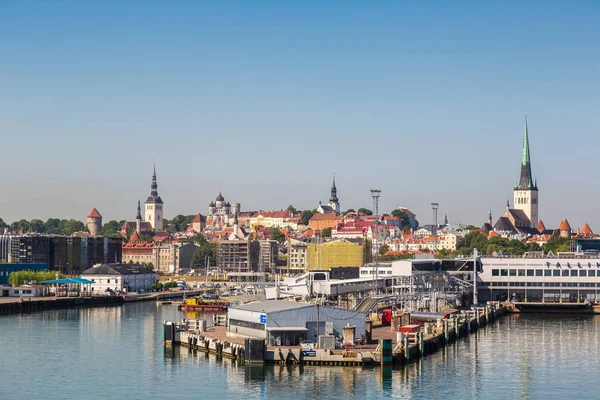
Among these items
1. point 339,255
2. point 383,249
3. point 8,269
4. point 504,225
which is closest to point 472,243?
point 383,249

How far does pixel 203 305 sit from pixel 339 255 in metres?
46.8

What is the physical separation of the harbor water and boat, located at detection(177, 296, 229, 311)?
66.1 ft

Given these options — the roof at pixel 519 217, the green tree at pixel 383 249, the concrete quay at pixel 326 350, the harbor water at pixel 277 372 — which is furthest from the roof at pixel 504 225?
the concrete quay at pixel 326 350

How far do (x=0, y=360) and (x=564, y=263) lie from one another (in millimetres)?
42944

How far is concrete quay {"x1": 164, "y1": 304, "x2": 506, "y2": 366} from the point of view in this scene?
38.0m

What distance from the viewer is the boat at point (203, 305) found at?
7325 cm

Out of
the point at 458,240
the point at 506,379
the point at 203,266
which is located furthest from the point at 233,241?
the point at 506,379

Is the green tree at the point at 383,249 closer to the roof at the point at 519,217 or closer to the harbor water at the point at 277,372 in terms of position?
the roof at the point at 519,217

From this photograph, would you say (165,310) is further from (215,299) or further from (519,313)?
(519,313)

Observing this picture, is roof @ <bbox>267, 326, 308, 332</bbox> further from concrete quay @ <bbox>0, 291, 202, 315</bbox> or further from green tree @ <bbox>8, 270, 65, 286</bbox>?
green tree @ <bbox>8, 270, 65, 286</bbox>

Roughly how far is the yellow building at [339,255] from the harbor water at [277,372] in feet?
213

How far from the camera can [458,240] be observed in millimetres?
167500

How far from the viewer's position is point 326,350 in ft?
125

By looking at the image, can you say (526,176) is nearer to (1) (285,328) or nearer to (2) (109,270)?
(2) (109,270)
